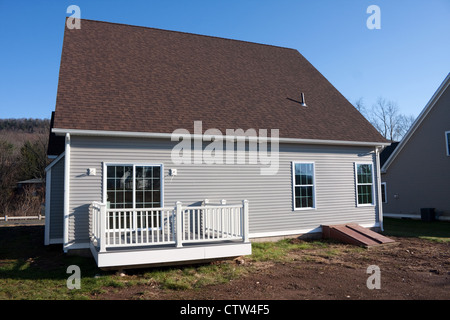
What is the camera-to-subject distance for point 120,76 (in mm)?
11570

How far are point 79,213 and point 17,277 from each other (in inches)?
84.3

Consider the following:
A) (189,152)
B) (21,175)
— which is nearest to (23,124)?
(21,175)

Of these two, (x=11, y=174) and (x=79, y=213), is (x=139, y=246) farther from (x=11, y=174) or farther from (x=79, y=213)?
(x=11, y=174)

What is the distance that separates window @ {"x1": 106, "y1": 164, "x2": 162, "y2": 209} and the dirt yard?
304 cm

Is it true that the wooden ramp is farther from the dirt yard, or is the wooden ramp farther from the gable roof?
the gable roof

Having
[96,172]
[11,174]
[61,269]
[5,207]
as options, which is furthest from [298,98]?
[11,174]

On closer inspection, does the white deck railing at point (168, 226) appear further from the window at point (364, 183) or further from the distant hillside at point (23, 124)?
the distant hillside at point (23, 124)

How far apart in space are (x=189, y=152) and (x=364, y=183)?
683 centimetres

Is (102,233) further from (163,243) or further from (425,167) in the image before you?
(425,167)

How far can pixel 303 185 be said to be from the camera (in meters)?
12.1

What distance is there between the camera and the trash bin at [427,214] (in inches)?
715

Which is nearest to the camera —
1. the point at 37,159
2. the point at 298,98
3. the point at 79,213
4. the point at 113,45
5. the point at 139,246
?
the point at 139,246

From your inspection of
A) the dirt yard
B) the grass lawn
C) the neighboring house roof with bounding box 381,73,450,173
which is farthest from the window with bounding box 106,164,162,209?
the neighboring house roof with bounding box 381,73,450,173

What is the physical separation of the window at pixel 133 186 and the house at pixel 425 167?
14798mm
